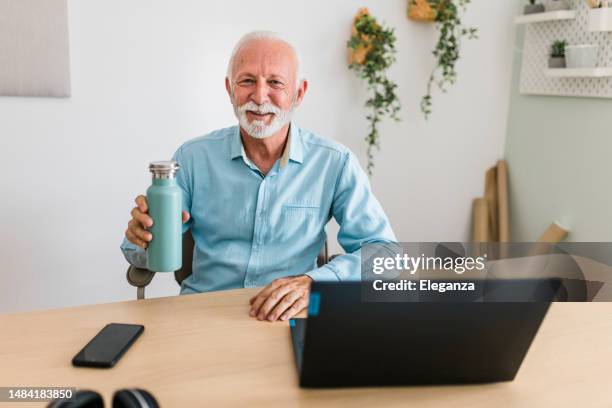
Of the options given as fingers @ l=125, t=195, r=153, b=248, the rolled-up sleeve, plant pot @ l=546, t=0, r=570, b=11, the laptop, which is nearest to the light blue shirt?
the rolled-up sleeve

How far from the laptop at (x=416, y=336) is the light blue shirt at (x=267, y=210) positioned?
76 centimetres

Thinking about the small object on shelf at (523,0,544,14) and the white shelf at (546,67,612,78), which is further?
the small object on shelf at (523,0,544,14)

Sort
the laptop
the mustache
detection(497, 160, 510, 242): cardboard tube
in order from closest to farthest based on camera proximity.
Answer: the laptop, the mustache, detection(497, 160, 510, 242): cardboard tube

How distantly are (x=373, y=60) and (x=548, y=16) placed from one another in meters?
0.86

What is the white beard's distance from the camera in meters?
1.73

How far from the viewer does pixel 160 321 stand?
4.01 ft

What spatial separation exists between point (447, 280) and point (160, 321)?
594 mm

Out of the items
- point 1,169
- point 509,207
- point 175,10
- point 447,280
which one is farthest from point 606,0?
point 1,169

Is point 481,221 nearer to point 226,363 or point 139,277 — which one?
point 139,277

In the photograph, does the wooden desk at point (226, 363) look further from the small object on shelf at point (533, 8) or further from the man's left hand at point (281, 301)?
the small object on shelf at point (533, 8)

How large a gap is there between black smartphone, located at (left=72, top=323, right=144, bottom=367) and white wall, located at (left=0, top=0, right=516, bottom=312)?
1.40 m

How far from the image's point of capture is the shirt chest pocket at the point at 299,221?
1.75m

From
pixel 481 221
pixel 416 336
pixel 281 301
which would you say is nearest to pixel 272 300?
pixel 281 301

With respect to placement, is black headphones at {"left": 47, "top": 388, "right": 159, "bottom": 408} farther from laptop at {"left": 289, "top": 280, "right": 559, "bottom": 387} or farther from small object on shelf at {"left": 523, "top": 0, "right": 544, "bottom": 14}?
small object on shelf at {"left": 523, "top": 0, "right": 544, "bottom": 14}
